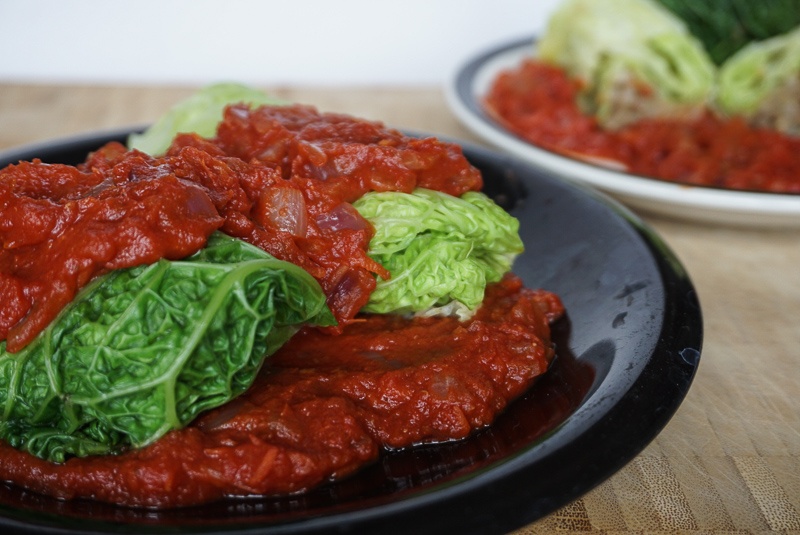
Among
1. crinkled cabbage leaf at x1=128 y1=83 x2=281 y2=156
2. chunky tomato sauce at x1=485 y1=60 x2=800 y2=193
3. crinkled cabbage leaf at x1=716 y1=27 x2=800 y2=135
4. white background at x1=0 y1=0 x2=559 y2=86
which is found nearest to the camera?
crinkled cabbage leaf at x1=128 y1=83 x2=281 y2=156

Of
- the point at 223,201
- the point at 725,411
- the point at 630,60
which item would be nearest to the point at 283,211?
the point at 223,201

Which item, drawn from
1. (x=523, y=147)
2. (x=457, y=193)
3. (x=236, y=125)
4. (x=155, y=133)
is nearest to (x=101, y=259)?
(x=236, y=125)

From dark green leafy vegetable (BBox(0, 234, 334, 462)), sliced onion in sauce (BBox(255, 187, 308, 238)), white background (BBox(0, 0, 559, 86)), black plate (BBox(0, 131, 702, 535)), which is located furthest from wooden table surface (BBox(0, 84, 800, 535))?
white background (BBox(0, 0, 559, 86))

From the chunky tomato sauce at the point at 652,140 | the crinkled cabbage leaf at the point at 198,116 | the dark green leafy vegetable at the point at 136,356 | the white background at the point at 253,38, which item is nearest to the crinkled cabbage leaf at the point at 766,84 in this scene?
the chunky tomato sauce at the point at 652,140

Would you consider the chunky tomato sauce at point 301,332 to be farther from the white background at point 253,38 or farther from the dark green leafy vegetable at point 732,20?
the white background at point 253,38

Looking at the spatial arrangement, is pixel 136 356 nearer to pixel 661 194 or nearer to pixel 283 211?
pixel 283 211

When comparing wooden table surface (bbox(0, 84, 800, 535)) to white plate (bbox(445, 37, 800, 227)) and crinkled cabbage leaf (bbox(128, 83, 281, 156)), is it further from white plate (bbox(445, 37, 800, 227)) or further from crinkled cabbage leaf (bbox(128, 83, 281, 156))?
crinkled cabbage leaf (bbox(128, 83, 281, 156))

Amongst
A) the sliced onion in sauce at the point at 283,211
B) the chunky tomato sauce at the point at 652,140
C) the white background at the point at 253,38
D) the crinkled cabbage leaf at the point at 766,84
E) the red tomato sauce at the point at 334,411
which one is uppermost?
the sliced onion in sauce at the point at 283,211
